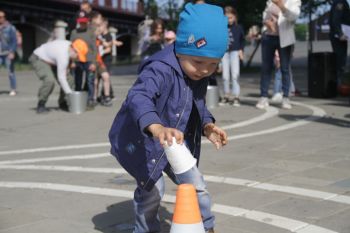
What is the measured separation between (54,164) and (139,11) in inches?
2294

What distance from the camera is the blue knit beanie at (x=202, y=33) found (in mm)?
3465

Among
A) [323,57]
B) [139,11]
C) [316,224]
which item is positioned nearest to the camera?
[316,224]

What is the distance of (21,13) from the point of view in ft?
156

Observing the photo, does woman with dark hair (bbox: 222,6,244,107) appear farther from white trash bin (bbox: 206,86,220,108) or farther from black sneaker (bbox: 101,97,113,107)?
black sneaker (bbox: 101,97,113,107)

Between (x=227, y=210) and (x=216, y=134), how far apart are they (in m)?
1.05

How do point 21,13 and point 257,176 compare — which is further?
point 21,13

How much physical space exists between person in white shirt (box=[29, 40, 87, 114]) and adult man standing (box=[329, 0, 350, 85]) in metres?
5.51

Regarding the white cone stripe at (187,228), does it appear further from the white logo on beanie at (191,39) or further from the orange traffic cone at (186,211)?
the white logo on beanie at (191,39)

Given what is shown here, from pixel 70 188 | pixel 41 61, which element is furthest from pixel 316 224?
pixel 41 61

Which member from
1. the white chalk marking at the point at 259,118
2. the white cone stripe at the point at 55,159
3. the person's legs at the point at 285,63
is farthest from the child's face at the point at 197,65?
the person's legs at the point at 285,63


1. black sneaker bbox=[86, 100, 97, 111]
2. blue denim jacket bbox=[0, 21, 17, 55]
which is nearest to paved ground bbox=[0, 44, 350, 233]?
black sneaker bbox=[86, 100, 97, 111]

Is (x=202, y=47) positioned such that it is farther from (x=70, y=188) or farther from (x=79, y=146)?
(x=79, y=146)

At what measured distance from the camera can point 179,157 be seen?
316 centimetres

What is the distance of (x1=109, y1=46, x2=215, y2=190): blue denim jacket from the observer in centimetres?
356
